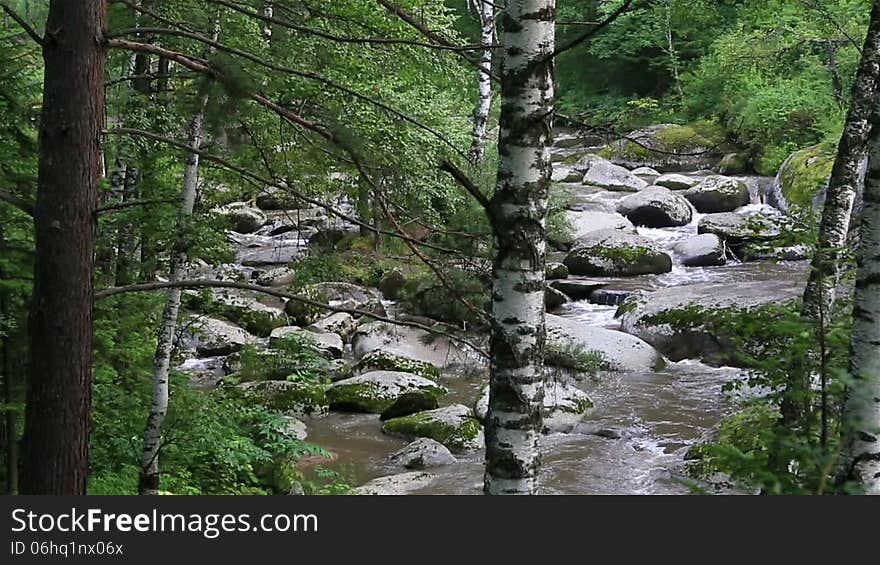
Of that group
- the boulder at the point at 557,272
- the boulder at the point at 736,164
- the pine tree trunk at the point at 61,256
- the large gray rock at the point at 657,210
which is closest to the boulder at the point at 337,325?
the boulder at the point at 557,272

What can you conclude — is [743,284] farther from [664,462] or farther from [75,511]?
[75,511]

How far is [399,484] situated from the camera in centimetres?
878

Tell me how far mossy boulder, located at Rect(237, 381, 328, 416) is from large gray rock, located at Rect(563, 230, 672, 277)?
7485 mm

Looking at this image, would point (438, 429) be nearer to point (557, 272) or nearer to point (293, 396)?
point (293, 396)

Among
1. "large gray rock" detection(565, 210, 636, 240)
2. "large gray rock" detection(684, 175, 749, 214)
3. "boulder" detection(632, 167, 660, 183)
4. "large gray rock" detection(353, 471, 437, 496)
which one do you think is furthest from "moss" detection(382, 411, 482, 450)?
"boulder" detection(632, 167, 660, 183)

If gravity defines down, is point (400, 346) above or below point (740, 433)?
above

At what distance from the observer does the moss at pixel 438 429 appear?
10062 millimetres

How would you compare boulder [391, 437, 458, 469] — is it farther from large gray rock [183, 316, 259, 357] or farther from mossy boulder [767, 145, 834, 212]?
mossy boulder [767, 145, 834, 212]

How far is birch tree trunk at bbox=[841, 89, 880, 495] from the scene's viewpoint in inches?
172

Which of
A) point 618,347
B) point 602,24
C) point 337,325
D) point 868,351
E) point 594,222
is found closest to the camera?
point 602,24

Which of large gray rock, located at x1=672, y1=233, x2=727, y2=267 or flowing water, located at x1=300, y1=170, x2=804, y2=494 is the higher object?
large gray rock, located at x1=672, y1=233, x2=727, y2=267

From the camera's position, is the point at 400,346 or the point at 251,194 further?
the point at 400,346

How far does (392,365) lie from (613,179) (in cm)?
1335

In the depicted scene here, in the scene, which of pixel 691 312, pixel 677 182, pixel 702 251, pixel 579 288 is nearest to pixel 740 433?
pixel 691 312
